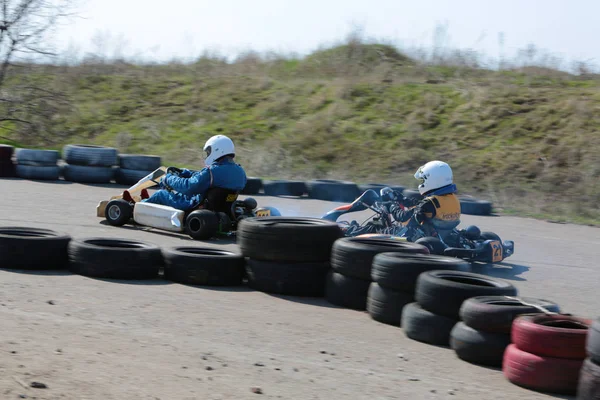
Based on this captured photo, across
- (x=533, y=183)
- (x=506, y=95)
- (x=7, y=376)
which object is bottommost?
(x=7, y=376)

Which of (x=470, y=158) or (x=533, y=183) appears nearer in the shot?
(x=533, y=183)

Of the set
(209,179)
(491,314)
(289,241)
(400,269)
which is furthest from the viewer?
(209,179)

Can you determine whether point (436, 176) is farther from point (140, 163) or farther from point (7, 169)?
point (7, 169)

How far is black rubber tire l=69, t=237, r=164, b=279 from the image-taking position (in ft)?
25.0

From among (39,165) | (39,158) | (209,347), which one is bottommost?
(209,347)

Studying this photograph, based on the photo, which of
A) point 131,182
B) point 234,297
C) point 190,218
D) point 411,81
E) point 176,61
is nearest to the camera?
point 234,297

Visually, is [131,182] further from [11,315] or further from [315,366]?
[315,366]

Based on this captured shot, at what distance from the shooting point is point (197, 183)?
10.8 meters

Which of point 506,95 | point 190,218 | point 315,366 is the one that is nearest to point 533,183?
point 506,95

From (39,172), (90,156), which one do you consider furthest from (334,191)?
(39,172)

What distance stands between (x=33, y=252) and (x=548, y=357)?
16.3 feet

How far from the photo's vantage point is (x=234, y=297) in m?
7.27

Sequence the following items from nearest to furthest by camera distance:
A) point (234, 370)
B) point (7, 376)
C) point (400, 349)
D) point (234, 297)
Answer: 1. point (7, 376)
2. point (234, 370)
3. point (400, 349)
4. point (234, 297)

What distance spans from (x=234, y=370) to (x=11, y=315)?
196 cm
